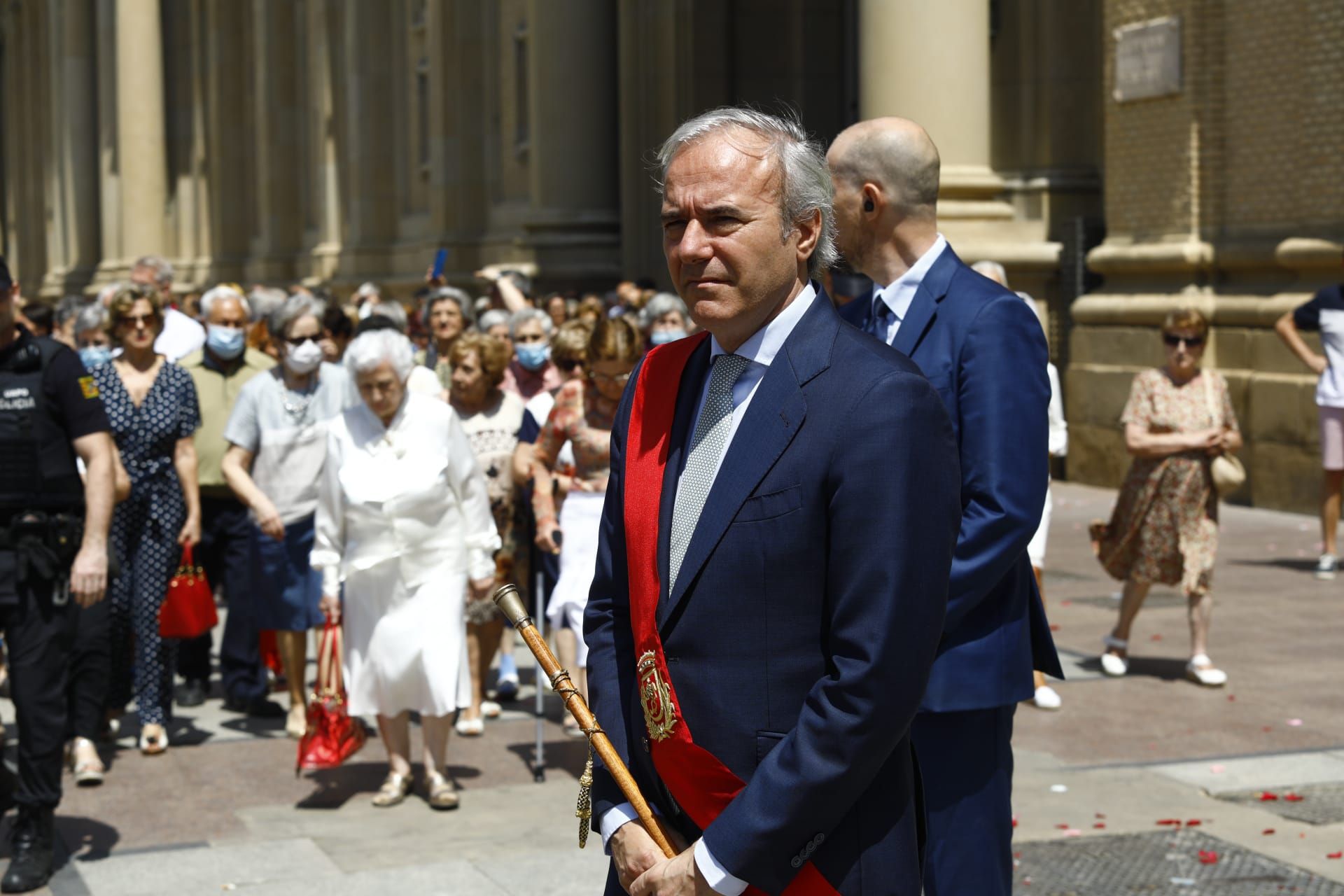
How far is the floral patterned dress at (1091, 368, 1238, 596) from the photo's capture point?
32.7ft

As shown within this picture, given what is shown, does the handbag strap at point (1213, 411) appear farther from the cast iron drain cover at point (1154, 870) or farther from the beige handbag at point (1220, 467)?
the cast iron drain cover at point (1154, 870)

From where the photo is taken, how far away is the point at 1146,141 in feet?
57.2

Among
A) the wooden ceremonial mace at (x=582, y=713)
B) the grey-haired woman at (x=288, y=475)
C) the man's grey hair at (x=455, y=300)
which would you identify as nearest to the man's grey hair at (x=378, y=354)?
the grey-haired woman at (x=288, y=475)

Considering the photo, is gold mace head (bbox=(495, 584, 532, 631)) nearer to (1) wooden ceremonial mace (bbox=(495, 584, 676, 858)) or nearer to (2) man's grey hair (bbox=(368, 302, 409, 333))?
(1) wooden ceremonial mace (bbox=(495, 584, 676, 858))

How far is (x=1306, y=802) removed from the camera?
7.53 metres

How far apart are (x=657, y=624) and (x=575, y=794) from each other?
16.4ft

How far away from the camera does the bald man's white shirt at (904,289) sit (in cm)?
455

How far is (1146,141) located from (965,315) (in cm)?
1362

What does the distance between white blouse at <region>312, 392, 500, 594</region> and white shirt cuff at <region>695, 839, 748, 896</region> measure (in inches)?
199

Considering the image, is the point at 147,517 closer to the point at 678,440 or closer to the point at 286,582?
the point at 286,582

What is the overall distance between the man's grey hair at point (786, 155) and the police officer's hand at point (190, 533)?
6494 millimetres

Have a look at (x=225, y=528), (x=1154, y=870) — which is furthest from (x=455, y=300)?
(x=1154, y=870)

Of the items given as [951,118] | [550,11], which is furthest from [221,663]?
[550,11]

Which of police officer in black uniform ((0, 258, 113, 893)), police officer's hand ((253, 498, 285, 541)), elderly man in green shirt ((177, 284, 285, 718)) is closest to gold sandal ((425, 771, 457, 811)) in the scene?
police officer in black uniform ((0, 258, 113, 893))
